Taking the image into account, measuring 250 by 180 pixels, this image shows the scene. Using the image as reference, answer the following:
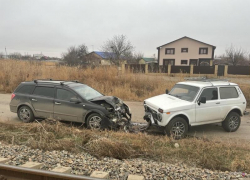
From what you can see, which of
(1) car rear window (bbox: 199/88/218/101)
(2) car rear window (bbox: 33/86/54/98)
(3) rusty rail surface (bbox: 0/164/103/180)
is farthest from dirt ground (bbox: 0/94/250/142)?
(3) rusty rail surface (bbox: 0/164/103/180)

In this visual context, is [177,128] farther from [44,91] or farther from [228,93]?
[44,91]

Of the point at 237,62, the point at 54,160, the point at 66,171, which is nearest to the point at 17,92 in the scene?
the point at 54,160

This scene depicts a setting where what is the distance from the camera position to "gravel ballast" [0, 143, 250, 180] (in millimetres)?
3719

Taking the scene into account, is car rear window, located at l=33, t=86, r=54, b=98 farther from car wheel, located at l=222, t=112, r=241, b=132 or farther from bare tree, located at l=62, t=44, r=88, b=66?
bare tree, located at l=62, t=44, r=88, b=66

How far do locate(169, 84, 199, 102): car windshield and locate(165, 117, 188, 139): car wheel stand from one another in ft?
2.90

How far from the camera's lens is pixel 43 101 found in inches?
285

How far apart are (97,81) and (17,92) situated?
8.07 metres

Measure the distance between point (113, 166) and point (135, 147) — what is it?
1014 millimetres

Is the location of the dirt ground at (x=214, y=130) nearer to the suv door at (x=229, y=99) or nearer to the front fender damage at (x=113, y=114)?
the suv door at (x=229, y=99)

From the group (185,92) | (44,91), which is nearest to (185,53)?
(185,92)

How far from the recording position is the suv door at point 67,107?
22.3ft

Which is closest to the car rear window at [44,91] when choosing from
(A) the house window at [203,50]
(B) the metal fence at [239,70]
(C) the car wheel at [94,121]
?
(C) the car wheel at [94,121]

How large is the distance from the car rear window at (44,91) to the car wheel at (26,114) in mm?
696

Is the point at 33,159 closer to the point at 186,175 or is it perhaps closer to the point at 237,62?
the point at 186,175
